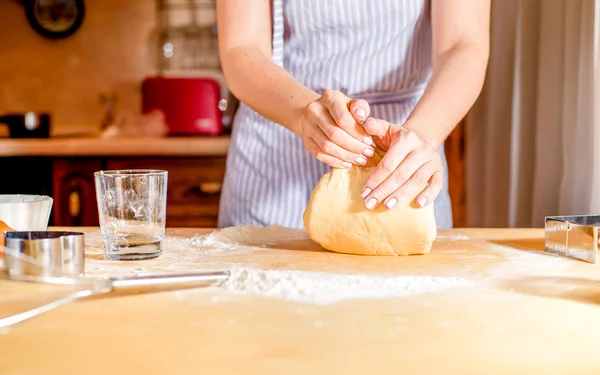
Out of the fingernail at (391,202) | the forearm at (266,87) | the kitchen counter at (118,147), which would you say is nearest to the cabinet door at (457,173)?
the kitchen counter at (118,147)

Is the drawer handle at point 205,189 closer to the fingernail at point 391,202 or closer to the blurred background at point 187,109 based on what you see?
the blurred background at point 187,109

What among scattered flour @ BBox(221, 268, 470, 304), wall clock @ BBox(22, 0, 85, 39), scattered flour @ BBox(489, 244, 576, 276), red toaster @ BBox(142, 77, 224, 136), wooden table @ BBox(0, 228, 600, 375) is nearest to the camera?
wooden table @ BBox(0, 228, 600, 375)

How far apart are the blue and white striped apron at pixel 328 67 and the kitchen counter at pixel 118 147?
1054 millimetres

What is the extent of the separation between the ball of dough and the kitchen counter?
1.49 meters

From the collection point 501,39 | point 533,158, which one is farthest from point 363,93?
point 501,39

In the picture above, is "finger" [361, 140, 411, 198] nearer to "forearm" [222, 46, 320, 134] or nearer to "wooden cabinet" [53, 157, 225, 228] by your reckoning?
"forearm" [222, 46, 320, 134]

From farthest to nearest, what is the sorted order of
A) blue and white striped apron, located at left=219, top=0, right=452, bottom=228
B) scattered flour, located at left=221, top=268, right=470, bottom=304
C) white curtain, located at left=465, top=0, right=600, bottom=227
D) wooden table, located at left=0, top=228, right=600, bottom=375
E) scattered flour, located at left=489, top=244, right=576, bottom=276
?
white curtain, located at left=465, top=0, right=600, bottom=227 < blue and white striped apron, located at left=219, top=0, right=452, bottom=228 < scattered flour, located at left=489, top=244, right=576, bottom=276 < scattered flour, located at left=221, top=268, right=470, bottom=304 < wooden table, located at left=0, top=228, right=600, bottom=375

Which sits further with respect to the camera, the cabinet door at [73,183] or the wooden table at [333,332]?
the cabinet door at [73,183]

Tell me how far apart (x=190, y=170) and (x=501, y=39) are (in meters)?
1.13

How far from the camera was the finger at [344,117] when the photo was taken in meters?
0.94

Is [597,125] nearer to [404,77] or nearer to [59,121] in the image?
[404,77]

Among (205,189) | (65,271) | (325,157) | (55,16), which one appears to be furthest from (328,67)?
(55,16)

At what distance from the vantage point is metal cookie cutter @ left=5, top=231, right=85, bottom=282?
742mm

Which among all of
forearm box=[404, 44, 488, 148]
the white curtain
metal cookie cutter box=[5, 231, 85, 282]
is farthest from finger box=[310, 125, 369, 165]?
the white curtain
